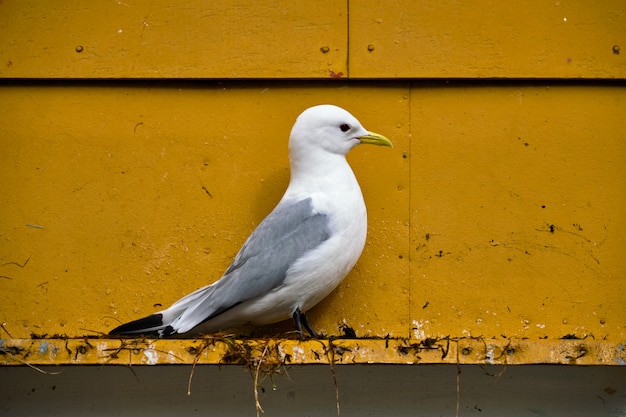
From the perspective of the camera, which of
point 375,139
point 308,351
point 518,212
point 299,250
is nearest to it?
point 308,351

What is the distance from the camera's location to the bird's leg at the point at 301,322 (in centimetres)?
326

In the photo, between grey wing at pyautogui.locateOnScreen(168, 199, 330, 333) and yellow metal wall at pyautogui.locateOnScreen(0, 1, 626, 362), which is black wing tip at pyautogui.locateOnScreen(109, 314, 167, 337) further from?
yellow metal wall at pyautogui.locateOnScreen(0, 1, 626, 362)

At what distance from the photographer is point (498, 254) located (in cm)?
→ 360

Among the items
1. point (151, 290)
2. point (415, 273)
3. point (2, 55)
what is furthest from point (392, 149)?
point (2, 55)

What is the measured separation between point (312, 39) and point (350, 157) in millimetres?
407

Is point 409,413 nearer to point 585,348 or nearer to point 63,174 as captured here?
point 585,348

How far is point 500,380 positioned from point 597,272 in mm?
516

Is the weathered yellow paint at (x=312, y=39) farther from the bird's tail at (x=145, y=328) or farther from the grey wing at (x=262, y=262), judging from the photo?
the bird's tail at (x=145, y=328)

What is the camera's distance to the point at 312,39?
3.66 meters

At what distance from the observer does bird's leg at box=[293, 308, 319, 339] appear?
3.26 m

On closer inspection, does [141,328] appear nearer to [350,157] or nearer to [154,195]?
[154,195]

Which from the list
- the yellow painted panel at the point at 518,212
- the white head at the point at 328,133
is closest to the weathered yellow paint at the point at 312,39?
the yellow painted panel at the point at 518,212

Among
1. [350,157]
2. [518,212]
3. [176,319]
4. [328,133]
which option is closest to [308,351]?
[176,319]

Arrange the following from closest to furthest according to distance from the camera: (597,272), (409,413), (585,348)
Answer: (585,348)
(409,413)
(597,272)
